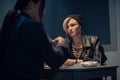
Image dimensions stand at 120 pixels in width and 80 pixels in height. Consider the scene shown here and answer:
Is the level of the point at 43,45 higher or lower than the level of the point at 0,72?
higher

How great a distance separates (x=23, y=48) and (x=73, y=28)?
2020 mm

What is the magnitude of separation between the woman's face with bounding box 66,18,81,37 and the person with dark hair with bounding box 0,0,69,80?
1.93 metres

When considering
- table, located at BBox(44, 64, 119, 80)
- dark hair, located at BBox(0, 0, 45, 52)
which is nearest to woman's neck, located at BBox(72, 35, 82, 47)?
table, located at BBox(44, 64, 119, 80)

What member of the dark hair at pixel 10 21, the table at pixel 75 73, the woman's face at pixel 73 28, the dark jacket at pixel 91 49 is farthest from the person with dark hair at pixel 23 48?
the woman's face at pixel 73 28

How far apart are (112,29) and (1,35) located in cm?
298

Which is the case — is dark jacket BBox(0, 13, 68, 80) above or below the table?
above

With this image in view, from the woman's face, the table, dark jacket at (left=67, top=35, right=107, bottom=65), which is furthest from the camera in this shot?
the woman's face

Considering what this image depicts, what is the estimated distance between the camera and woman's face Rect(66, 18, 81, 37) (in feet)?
11.2

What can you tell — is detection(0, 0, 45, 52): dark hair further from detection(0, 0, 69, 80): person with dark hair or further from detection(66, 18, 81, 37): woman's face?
detection(66, 18, 81, 37): woman's face

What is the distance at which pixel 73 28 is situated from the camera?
344 cm

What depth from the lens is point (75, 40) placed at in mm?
3441

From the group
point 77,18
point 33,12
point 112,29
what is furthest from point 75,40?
point 33,12

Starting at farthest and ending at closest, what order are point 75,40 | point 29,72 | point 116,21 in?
point 116,21 → point 75,40 → point 29,72

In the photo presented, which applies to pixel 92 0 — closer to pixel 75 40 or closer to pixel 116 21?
pixel 116 21
